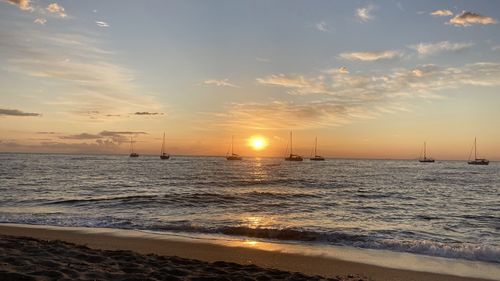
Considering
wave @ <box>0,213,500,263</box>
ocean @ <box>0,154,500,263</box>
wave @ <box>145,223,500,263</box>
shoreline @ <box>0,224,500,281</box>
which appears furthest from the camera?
ocean @ <box>0,154,500,263</box>

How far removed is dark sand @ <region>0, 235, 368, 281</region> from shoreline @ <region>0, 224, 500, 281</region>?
1.58m

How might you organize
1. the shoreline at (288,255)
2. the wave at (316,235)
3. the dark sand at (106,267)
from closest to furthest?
the dark sand at (106,267), the shoreline at (288,255), the wave at (316,235)

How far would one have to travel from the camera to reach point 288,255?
12484 millimetres

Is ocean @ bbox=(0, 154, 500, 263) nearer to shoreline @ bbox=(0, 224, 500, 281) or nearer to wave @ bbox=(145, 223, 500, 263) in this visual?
wave @ bbox=(145, 223, 500, 263)

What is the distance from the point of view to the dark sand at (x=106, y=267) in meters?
7.76

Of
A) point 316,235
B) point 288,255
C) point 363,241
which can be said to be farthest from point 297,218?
point 288,255

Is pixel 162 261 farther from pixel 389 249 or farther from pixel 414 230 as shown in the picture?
pixel 414 230

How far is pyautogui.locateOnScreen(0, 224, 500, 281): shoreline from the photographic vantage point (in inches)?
420

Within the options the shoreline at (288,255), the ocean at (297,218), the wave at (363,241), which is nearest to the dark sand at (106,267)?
the shoreline at (288,255)

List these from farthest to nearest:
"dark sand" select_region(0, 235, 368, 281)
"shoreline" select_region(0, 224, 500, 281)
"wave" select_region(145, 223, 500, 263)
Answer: "wave" select_region(145, 223, 500, 263), "shoreline" select_region(0, 224, 500, 281), "dark sand" select_region(0, 235, 368, 281)

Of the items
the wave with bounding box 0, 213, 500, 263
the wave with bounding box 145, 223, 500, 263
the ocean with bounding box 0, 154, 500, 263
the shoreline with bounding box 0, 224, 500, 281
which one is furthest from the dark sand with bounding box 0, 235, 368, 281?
the ocean with bounding box 0, 154, 500, 263

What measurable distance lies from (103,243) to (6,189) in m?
26.9

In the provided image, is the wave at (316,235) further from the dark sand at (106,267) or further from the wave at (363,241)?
the dark sand at (106,267)

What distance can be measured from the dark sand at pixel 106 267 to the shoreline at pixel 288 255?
5.19 feet
